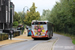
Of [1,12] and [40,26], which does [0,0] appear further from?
[40,26]

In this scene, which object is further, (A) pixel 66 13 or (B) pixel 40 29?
(A) pixel 66 13

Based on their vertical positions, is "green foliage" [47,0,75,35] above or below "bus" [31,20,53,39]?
above

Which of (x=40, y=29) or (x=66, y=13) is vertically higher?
(x=66, y=13)

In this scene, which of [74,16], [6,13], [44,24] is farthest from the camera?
[6,13]

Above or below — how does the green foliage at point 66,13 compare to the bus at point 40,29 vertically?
above

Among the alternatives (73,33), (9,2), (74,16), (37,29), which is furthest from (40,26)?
(9,2)

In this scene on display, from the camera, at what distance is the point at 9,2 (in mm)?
→ 58188

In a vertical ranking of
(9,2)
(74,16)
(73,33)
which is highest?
(9,2)

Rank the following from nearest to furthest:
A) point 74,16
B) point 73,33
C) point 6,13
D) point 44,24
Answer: point 44,24
point 74,16
point 73,33
point 6,13

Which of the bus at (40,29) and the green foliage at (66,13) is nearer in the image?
the green foliage at (66,13)

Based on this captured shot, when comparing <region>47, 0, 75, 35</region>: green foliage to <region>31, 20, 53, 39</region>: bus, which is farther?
<region>31, 20, 53, 39</region>: bus

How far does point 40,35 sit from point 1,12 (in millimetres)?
24751

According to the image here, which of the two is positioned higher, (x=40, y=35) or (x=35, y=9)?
(x=35, y=9)

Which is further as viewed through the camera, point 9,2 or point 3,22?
point 9,2
